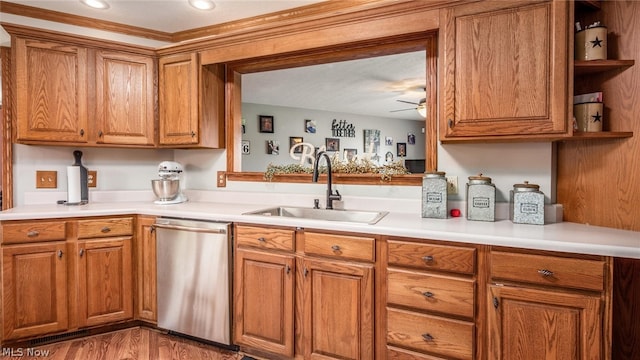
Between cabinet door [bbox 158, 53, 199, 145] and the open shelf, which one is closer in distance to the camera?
the open shelf

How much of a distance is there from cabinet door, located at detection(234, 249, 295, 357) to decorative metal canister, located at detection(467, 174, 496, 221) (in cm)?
105

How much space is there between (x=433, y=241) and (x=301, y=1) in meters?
1.91

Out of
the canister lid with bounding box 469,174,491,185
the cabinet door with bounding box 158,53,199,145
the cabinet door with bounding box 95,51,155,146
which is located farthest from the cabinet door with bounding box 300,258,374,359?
the cabinet door with bounding box 95,51,155,146

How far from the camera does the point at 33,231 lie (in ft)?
7.24

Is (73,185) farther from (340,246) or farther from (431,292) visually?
(431,292)

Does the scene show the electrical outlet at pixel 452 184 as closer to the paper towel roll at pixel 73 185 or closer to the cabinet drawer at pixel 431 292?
the cabinet drawer at pixel 431 292

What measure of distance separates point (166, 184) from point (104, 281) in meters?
0.79

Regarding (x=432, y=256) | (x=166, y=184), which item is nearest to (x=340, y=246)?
(x=432, y=256)

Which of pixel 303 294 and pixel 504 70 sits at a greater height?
pixel 504 70

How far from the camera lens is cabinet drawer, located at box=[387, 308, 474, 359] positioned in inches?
62.4

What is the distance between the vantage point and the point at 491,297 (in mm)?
1539

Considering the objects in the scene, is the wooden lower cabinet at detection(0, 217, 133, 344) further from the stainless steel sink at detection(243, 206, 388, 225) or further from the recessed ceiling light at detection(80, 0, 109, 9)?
the recessed ceiling light at detection(80, 0, 109, 9)

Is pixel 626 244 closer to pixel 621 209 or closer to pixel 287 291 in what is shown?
pixel 621 209

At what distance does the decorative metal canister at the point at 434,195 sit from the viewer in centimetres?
199
